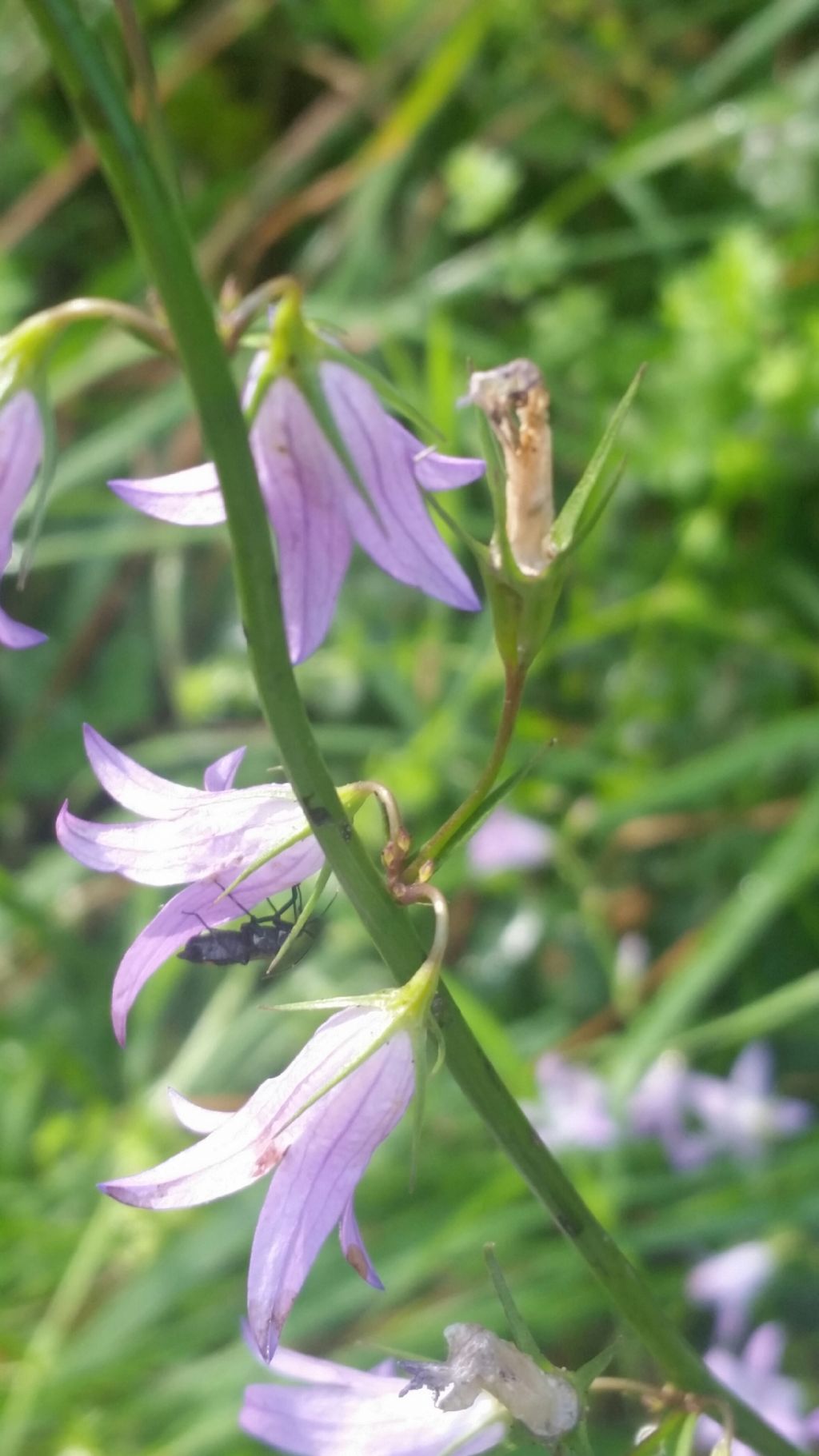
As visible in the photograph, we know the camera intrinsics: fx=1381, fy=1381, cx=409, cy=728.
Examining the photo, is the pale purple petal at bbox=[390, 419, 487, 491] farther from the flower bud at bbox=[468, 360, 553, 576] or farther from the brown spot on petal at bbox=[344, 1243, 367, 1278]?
the brown spot on petal at bbox=[344, 1243, 367, 1278]

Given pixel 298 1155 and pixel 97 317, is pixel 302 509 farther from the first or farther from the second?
pixel 298 1155

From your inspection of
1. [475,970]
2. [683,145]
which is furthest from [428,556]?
[683,145]

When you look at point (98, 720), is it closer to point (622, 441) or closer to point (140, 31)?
point (622, 441)

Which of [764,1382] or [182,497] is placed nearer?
[182,497]

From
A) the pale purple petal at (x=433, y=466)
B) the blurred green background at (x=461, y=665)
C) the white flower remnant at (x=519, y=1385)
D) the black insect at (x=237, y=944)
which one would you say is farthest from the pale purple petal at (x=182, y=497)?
the blurred green background at (x=461, y=665)

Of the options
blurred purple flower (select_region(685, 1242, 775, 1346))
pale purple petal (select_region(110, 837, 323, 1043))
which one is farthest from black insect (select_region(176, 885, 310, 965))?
blurred purple flower (select_region(685, 1242, 775, 1346))

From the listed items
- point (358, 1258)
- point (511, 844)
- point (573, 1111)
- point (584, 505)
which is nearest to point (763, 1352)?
point (573, 1111)
